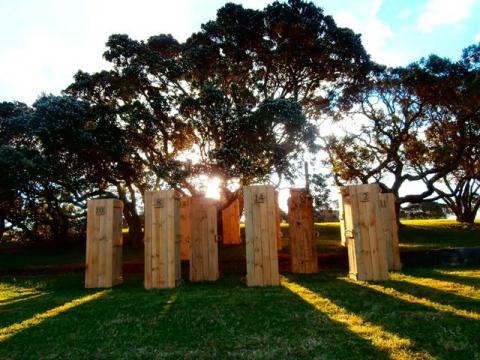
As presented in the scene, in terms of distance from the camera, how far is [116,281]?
29.3ft

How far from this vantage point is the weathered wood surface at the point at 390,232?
977 cm

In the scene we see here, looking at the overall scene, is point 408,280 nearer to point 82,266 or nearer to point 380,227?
point 380,227

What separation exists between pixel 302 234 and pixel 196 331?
5902 mm

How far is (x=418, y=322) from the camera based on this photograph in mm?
4445

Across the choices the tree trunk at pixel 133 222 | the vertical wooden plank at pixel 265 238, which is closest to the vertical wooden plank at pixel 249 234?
the vertical wooden plank at pixel 265 238

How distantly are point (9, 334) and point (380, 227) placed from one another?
268 inches

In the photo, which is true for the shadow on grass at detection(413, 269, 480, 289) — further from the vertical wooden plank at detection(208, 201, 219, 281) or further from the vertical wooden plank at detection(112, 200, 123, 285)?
the vertical wooden plank at detection(112, 200, 123, 285)

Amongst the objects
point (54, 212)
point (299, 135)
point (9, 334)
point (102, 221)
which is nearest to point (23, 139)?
point (54, 212)

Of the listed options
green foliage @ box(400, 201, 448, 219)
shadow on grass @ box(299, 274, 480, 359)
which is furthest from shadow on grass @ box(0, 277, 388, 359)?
green foliage @ box(400, 201, 448, 219)

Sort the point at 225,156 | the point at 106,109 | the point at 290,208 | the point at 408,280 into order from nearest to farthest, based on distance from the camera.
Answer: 1. the point at 408,280
2. the point at 290,208
3. the point at 225,156
4. the point at 106,109

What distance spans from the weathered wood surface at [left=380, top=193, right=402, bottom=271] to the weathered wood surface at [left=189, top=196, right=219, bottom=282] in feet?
14.2

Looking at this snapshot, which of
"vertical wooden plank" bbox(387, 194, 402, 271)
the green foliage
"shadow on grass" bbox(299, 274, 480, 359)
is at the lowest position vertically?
"shadow on grass" bbox(299, 274, 480, 359)

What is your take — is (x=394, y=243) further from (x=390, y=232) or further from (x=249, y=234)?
(x=249, y=234)

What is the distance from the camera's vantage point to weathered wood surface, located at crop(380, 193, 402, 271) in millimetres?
9773
